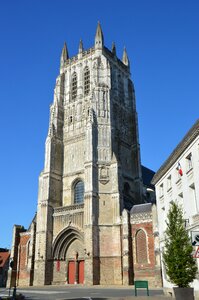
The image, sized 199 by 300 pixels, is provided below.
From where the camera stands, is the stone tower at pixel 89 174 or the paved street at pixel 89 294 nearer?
the paved street at pixel 89 294

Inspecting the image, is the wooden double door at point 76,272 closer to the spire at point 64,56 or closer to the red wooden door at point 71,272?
the red wooden door at point 71,272

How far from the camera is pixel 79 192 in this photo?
41281mm

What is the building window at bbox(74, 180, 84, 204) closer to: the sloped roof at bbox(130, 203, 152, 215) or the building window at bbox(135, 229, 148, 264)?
the sloped roof at bbox(130, 203, 152, 215)

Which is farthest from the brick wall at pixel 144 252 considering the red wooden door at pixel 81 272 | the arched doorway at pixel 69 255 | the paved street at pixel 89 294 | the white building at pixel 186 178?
the white building at pixel 186 178

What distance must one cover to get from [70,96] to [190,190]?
3350cm

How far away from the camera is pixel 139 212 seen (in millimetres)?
36219

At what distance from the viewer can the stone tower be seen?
3494 centimetres

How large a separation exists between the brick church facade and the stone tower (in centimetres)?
11

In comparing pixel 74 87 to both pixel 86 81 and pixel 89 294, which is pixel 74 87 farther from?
pixel 89 294

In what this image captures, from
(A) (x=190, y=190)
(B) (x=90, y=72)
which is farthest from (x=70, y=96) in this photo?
(A) (x=190, y=190)

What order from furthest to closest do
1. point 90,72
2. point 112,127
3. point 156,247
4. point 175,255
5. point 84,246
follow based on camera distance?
point 90,72 → point 112,127 → point 84,246 → point 156,247 → point 175,255

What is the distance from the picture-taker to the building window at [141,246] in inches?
1332

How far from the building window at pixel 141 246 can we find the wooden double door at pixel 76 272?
23.9ft

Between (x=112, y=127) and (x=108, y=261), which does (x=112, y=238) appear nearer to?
(x=108, y=261)
